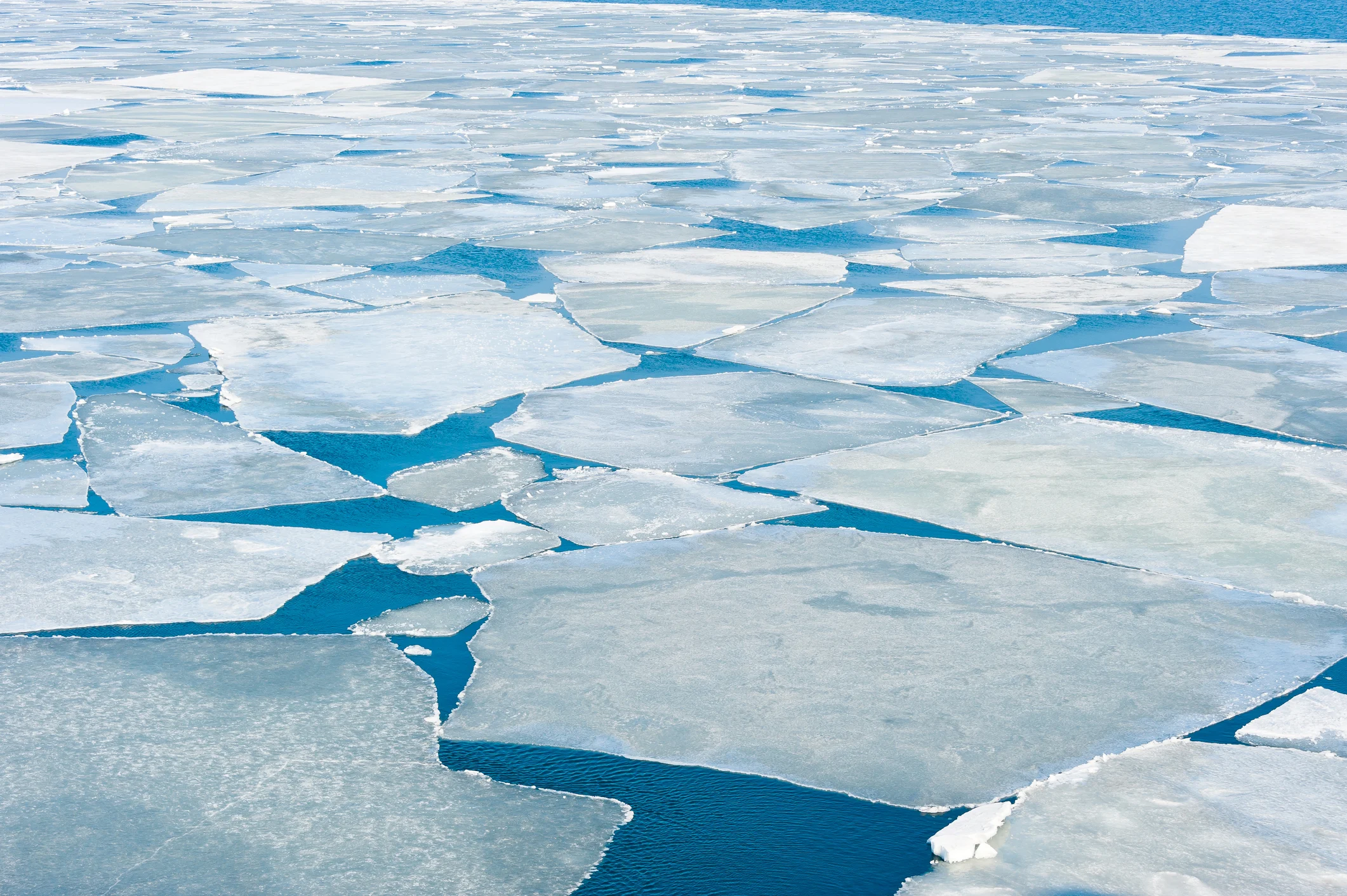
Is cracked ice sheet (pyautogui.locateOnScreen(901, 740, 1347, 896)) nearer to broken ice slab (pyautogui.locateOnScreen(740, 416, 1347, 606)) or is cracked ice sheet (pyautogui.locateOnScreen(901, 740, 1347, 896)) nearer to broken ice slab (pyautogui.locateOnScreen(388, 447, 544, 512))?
broken ice slab (pyautogui.locateOnScreen(740, 416, 1347, 606))

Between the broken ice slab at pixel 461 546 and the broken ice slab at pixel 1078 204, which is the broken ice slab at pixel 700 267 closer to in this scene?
the broken ice slab at pixel 1078 204

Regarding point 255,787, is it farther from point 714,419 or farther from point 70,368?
point 70,368

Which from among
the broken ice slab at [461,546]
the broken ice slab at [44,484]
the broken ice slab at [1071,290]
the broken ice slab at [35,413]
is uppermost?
the broken ice slab at [1071,290]

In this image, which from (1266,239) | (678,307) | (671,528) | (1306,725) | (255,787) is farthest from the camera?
(1266,239)

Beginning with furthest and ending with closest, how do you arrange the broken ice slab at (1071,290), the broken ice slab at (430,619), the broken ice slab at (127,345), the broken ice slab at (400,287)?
the broken ice slab at (400,287) → the broken ice slab at (1071,290) → the broken ice slab at (127,345) → the broken ice slab at (430,619)

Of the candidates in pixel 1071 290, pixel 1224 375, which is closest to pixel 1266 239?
pixel 1071 290

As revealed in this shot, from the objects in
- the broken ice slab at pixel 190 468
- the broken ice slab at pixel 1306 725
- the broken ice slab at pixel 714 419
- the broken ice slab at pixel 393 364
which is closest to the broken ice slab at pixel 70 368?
the broken ice slab at pixel 393 364
